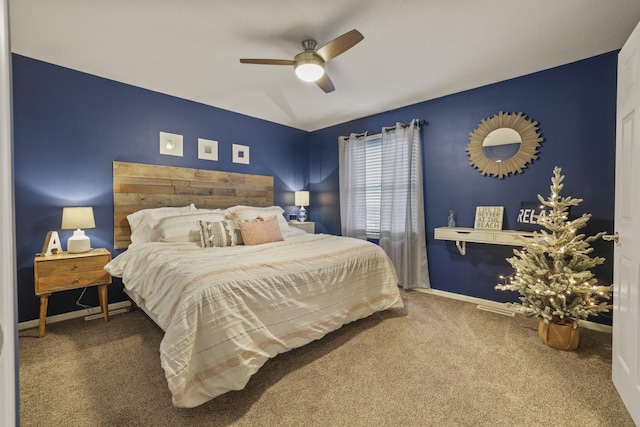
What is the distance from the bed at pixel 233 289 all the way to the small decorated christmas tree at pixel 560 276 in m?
1.14

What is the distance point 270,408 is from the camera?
1.67 metres

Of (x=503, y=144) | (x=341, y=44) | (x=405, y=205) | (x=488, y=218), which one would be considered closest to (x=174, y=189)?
(x=341, y=44)

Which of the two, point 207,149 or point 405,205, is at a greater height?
point 207,149

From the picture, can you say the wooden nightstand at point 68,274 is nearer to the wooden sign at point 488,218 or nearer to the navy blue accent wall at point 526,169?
the navy blue accent wall at point 526,169

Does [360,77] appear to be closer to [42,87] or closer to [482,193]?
[482,193]

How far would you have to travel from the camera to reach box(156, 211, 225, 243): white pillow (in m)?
3.00

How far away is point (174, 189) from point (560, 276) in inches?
159

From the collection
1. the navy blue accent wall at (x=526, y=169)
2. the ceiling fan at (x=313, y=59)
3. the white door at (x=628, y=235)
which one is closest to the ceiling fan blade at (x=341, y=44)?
the ceiling fan at (x=313, y=59)

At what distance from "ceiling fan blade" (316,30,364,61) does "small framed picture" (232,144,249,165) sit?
7.61 ft

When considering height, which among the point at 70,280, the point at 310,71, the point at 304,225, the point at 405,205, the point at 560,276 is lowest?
the point at 70,280

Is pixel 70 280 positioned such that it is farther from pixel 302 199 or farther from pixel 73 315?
pixel 302 199

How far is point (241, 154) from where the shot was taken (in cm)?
436

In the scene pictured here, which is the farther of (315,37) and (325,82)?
(325,82)

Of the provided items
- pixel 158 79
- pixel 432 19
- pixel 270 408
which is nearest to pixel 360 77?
pixel 432 19
